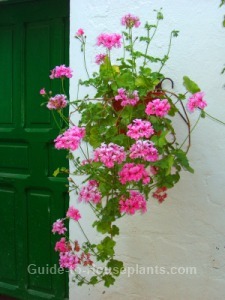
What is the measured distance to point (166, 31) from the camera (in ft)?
7.05

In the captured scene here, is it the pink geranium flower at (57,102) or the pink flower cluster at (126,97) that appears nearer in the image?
the pink flower cluster at (126,97)

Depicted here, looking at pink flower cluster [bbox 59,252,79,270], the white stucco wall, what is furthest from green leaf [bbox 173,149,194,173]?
pink flower cluster [bbox 59,252,79,270]

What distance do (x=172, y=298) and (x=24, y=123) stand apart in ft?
5.06

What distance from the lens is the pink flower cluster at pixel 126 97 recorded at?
172 cm

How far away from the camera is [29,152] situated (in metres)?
2.78

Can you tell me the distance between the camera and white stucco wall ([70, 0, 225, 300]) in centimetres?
205

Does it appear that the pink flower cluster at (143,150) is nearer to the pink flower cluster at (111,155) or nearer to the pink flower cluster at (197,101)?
the pink flower cluster at (111,155)

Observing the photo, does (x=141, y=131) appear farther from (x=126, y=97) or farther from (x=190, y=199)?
(x=190, y=199)

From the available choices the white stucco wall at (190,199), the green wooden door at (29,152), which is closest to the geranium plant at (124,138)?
the white stucco wall at (190,199)

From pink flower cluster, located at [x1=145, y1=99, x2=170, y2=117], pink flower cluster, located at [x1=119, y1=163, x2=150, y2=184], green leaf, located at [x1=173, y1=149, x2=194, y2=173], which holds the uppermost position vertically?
pink flower cluster, located at [x1=145, y1=99, x2=170, y2=117]

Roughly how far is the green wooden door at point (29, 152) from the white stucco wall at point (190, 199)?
1.87ft

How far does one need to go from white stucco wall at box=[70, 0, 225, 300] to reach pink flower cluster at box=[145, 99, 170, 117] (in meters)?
0.51

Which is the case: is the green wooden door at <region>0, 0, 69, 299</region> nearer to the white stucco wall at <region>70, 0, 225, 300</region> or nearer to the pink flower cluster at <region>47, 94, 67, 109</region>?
the white stucco wall at <region>70, 0, 225, 300</region>

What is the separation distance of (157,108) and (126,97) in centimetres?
17
